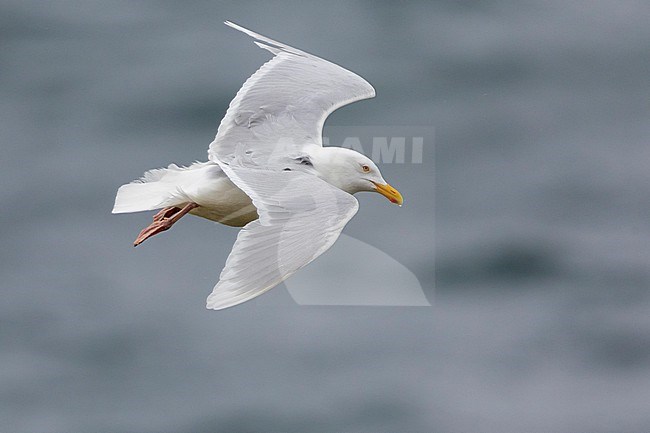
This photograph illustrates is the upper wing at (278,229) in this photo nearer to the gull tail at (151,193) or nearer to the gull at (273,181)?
the gull at (273,181)

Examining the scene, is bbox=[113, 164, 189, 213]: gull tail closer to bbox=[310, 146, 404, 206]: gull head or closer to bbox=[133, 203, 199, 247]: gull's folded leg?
bbox=[133, 203, 199, 247]: gull's folded leg

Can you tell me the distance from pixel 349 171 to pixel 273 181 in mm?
470

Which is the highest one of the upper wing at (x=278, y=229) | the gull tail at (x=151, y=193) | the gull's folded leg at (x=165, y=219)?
the upper wing at (x=278, y=229)

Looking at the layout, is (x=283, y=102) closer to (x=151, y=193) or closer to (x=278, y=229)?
(x=151, y=193)

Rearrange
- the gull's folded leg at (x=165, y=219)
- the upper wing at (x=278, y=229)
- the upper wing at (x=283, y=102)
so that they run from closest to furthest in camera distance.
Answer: the upper wing at (x=278, y=229)
the gull's folded leg at (x=165, y=219)
the upper wing at (x=283, y=102)

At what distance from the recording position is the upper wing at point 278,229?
3320 mm

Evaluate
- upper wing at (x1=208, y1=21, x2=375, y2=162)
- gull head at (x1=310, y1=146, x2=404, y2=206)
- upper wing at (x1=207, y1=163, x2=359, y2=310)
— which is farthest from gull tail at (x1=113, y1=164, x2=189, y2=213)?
gull head at (x1=310, y1=146, x2=404, y2=206)

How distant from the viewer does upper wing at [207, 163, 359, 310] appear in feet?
10.9

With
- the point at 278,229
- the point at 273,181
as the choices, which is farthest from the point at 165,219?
the point at 278,229

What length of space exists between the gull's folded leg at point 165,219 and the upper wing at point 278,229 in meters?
0.26

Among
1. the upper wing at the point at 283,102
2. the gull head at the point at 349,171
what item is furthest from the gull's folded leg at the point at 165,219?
the gull head at the point at 349,171

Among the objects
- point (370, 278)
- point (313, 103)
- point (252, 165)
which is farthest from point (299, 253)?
point (370, 278)

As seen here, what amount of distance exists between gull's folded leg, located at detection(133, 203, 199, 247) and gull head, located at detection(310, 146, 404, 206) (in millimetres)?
423

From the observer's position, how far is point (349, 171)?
4230mm
